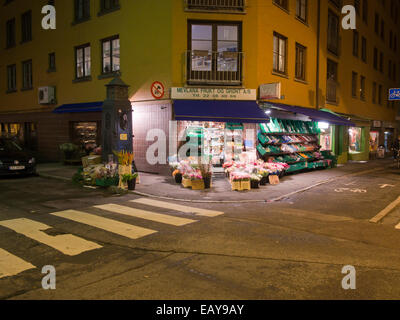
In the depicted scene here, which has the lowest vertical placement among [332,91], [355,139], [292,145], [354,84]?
[292,145]

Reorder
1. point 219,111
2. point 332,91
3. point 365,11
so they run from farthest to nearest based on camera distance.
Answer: point 365,11, point 332,91, point 219,111

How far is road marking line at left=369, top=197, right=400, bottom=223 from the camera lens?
7.84 meters

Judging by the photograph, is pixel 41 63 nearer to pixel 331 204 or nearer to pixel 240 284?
pixel 331 204

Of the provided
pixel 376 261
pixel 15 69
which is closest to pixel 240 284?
pixel 376 261

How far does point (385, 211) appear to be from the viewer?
8648mm

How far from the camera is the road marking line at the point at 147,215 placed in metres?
7.42

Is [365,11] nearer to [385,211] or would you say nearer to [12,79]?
[385,211]

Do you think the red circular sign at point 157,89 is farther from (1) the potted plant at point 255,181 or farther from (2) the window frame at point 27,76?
(2) the window frame at point 27,76

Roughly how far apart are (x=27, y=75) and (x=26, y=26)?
3.21 meters

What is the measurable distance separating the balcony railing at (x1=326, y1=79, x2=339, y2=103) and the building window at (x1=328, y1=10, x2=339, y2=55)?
72.3 inches

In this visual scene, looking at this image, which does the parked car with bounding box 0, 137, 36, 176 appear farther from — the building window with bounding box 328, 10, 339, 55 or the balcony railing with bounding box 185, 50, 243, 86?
the building window with bounding box 328, 10, 339, 55

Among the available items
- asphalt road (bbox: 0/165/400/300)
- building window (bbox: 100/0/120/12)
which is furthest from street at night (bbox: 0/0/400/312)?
building window (bbox: 100/0/120/12)

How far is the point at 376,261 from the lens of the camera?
515 cm

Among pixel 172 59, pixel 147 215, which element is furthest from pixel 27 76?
pixel 147 215
